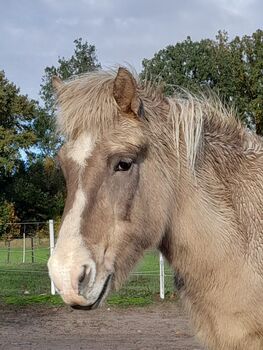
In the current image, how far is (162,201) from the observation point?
3639 mm

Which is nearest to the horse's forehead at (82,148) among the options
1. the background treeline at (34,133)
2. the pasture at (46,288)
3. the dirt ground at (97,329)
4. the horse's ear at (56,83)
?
the horse's ear at (56,83)

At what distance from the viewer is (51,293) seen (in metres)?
14.1

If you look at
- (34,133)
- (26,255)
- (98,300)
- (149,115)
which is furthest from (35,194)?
(98,300)

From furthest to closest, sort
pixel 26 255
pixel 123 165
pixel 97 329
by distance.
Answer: pixel 26 255
pixel 97 329
pixel 123 165

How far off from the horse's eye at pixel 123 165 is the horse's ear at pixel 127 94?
0.33m

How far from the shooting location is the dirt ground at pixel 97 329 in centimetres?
919

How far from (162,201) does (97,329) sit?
740cm

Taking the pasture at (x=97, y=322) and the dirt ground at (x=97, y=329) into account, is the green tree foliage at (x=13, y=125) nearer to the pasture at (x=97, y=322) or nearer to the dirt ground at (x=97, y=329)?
the pasture at (x=97, y=322)

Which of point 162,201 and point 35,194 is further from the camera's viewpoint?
point 35,194

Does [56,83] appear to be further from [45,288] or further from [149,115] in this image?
[45,288]

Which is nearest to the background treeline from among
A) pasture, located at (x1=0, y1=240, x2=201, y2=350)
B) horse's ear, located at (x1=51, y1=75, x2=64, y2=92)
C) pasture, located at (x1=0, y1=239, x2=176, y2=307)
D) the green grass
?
the green grass

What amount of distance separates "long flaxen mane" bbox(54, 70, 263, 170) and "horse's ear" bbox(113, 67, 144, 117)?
0.05 m

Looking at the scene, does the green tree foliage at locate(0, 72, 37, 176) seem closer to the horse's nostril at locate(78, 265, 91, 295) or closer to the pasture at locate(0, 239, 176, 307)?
the pasture at locate(0, 239, 176, 307)

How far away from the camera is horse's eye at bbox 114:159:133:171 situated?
349 centimetres
